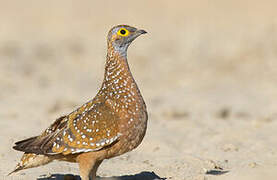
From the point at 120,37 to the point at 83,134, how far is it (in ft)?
4.60

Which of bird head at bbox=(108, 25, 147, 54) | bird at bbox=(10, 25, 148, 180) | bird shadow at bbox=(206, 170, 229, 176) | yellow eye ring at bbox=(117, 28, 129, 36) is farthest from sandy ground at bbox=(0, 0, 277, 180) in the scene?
yellow eye ring at bbox=(117, 28, 129, 36)

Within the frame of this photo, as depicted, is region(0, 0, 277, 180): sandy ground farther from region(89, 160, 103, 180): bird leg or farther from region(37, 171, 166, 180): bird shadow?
region(89, 160, 103, 180): bird leg

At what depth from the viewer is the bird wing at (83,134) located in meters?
7.18

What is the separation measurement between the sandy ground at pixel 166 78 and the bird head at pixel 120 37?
1933 millimetres

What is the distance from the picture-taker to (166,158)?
9.88 m

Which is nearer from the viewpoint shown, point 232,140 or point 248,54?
point 232,140

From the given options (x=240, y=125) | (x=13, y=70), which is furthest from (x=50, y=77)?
(x=240, y=125)

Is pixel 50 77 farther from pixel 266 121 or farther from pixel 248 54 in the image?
pixel 266 121

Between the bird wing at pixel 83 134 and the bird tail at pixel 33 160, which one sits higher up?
the bird wing at pixel 83 134

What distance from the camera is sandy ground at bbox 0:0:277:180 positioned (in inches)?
382

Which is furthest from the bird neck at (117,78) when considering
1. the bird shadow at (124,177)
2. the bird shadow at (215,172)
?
the bird shadow at (215,172)

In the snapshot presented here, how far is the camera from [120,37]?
771 centimetres

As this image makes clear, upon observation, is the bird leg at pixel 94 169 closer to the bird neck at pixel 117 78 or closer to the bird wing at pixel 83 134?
the bird wing at pixel 83 134

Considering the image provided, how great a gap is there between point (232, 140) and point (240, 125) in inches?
76.0
